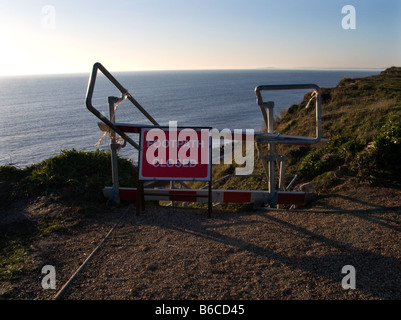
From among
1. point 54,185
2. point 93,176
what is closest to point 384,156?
point 93,176

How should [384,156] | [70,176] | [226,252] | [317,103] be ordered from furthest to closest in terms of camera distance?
1. [70,176]
2. [384,156]
3. [317,103]
4. [226,252]

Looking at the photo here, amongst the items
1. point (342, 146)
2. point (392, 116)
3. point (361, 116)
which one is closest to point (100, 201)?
point (342, 146)

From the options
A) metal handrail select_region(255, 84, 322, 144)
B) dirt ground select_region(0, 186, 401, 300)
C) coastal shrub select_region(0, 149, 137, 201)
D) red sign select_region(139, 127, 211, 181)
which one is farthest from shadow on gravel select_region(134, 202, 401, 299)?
coastal shrub select_region(0, 149, 137, 201)

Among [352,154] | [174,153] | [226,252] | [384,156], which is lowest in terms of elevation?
[226,252]

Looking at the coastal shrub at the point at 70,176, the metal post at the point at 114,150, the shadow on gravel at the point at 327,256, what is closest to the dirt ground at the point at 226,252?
the shadow on gravel at the point at 327,256

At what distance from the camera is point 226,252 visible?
498 centimetres

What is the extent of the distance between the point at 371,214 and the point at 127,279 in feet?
11.9

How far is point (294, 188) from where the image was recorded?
871 cm

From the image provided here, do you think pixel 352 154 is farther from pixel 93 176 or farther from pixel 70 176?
pixel 70 176

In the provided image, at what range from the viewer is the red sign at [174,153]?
20.8 ft

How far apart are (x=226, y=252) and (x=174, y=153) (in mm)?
2077

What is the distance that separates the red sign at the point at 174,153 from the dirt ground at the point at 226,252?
2.42 feet

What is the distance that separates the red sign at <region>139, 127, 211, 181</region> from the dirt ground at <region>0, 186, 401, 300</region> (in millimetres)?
739
